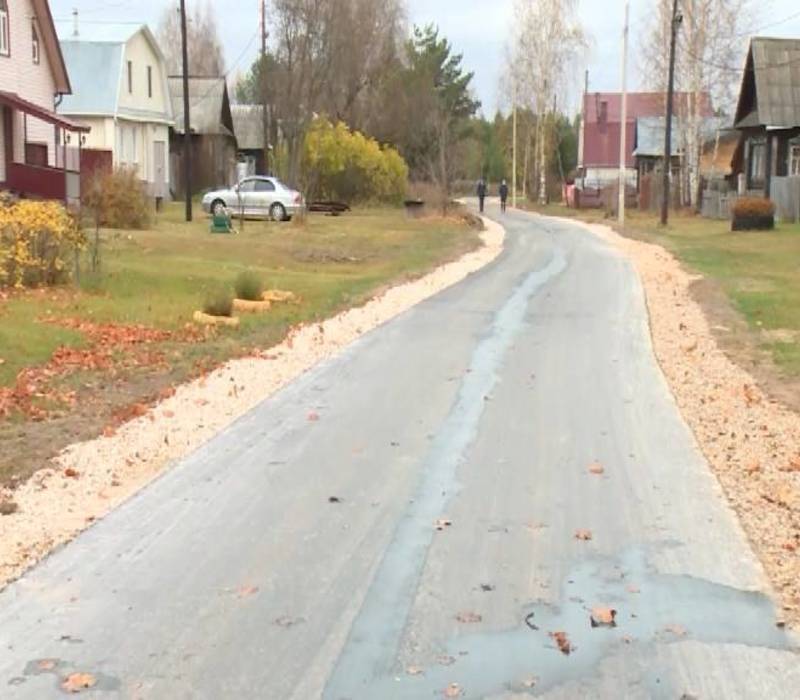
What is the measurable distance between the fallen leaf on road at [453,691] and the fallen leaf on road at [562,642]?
0.54 m

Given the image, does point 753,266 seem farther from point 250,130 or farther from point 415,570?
point 250,130

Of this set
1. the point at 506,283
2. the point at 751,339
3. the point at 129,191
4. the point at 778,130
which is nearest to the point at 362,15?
the point at 778,130

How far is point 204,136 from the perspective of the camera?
2211 inches

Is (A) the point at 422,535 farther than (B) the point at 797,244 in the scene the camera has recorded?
No

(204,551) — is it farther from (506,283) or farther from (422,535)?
(506,283)

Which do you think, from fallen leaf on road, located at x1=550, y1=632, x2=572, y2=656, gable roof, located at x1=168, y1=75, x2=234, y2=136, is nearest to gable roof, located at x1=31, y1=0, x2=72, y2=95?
gable roof, located at x1=168, y1=75, x2=234, y2=136

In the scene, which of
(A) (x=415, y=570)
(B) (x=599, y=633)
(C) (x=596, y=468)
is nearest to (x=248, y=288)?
(C) (x=596, y=468)

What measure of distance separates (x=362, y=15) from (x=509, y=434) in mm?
53117

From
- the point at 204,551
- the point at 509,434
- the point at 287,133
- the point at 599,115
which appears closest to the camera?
the point at 204,551

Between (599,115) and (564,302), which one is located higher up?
(599,115)

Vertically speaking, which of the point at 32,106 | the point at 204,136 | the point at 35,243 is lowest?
the point at 35,243

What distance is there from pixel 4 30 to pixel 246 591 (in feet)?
101

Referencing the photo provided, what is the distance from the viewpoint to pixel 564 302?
1780cm

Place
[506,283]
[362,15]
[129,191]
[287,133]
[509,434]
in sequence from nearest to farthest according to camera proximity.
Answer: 1. [509,434]
2. [506,283]
3. [129,191]
4. [287,133]
5. [362,15]
